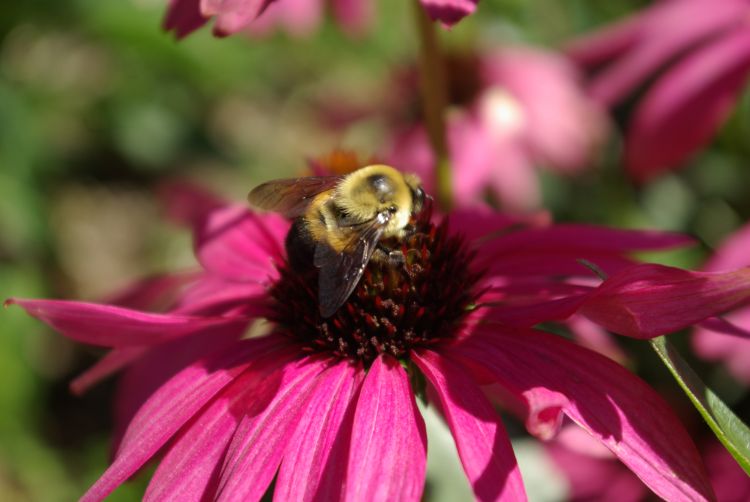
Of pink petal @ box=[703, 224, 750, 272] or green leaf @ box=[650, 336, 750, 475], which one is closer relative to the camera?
green leaf @ box=[650, 336, 750, 475]

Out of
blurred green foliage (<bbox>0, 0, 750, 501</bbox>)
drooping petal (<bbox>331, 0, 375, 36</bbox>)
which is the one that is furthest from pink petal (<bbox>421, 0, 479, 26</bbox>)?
drooping petal (<bbox>331, 0, 375, 36</bbox>)

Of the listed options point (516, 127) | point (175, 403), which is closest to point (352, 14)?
point (516, 127)

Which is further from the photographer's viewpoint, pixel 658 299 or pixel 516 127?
pixel 516 127

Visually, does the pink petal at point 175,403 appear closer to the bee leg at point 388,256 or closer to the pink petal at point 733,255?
the bee leg at point 388,256

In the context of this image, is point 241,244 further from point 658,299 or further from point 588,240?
point 658,299

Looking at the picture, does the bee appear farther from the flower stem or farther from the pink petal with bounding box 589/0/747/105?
the pink petal with bounding box 589/0/747/105

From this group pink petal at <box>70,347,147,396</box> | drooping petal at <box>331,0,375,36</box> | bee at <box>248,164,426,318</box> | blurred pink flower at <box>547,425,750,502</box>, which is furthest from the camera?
drooping petal at <box>331,0,375,36</box>

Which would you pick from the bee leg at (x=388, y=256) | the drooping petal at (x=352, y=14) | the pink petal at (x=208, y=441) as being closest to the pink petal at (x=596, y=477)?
the bee leg at (x=388, y=256)
